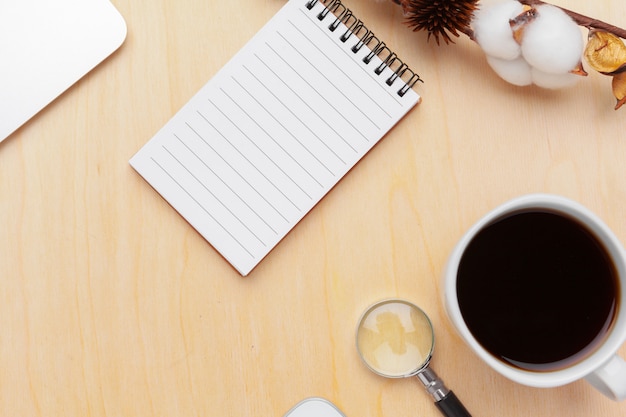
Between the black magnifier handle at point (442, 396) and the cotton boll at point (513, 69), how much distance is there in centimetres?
29

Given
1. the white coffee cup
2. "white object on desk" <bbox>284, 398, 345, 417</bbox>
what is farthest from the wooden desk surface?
the white coffee cup

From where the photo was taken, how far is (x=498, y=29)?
0.60 m

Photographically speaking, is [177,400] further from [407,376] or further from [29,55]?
[29,55]

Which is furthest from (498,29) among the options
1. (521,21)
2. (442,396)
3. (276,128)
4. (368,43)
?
(442,396)

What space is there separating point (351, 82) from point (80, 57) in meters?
Answer: 0.27

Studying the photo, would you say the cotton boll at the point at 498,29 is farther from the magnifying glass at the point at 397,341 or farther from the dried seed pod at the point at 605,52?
the magnifying glass at the point at 397,341

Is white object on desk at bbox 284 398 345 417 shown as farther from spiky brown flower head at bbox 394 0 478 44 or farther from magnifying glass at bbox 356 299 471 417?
spiky brown flower head at bbox 394 0 478 44

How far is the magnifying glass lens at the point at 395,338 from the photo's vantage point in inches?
24.7

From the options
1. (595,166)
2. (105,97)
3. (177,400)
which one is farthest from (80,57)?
(595,166)

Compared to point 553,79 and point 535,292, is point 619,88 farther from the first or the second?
point 535,292

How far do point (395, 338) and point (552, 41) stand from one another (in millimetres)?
312

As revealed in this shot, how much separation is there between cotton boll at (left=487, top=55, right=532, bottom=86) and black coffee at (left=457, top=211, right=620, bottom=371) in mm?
144

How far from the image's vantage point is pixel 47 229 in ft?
2.11

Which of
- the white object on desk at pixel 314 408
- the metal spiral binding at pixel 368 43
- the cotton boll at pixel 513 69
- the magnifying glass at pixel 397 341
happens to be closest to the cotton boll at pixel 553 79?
the cotton boll at pixel 513 69
